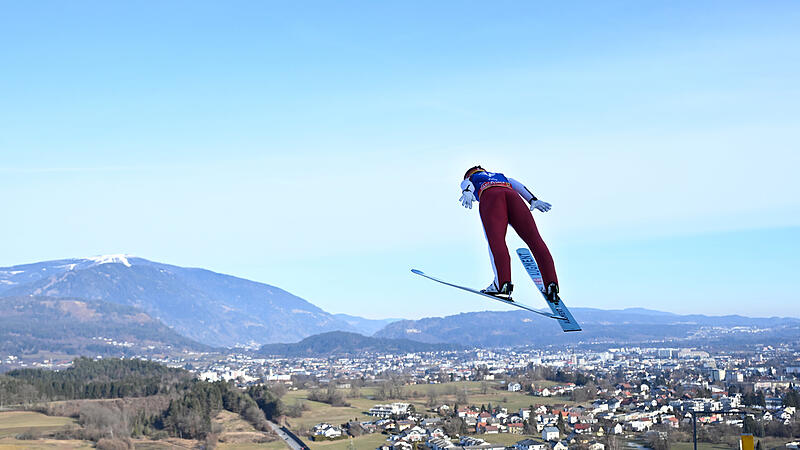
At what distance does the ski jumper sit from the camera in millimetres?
7473

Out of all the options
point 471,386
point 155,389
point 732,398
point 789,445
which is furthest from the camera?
point 471,386

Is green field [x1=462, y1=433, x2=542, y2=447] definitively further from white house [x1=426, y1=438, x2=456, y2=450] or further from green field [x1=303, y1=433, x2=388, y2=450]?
green field [x1=303, y1=433, x2=388, y2=450]

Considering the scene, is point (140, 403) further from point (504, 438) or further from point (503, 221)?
point (503, 221)

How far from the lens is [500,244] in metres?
7.46

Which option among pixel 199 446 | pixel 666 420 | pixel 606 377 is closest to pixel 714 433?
pixel 666 420

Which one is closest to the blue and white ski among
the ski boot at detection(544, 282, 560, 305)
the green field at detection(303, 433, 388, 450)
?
the ski boot at detection(544, 282, 560, 305)

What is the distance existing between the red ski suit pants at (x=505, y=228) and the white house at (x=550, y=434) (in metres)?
54.3

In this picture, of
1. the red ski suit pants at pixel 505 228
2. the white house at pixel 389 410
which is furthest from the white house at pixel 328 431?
the red ski suit pants at pixel 505 228

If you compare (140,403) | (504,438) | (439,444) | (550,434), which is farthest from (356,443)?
(140,403)

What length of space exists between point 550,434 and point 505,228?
183 feet

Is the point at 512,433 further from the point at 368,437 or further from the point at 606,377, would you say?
the point at 606,377

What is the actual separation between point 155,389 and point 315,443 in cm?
3303

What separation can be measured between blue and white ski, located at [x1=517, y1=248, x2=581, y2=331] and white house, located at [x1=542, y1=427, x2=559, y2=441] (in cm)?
5392

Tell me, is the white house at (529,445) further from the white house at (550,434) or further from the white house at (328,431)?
the white house at (328,431)
